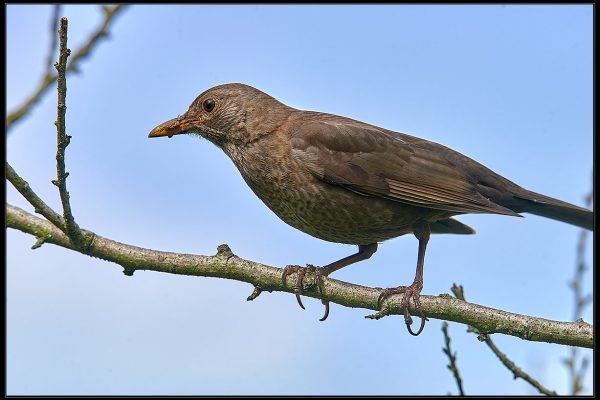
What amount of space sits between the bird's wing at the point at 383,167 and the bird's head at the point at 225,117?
41cm

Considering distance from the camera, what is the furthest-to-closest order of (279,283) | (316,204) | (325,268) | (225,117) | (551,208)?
(551,208) → (225,117) → (325,268) → (316,204) → (279,283)

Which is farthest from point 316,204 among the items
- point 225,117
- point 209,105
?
point 209,105

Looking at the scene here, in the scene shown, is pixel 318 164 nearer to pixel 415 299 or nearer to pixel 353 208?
pixel 353 208

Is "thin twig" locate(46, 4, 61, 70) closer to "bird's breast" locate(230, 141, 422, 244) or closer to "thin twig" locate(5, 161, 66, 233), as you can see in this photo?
"thin twig" locate(5, 161, 66, 233)

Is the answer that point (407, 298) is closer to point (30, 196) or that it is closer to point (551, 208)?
point (551, 208)

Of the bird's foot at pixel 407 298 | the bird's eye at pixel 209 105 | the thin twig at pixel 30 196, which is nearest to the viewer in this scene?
the thin twig at pixel 30 196

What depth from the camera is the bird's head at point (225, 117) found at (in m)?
6.18

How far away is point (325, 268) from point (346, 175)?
29.9 inches

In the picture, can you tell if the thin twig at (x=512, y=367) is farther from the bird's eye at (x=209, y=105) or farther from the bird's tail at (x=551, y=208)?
the bird's eye at (x=209, y=105)

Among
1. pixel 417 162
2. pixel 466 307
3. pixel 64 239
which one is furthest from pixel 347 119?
pixel 64 239

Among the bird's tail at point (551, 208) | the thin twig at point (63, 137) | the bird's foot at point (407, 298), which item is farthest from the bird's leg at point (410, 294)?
Result: the thin twig at point (63, 137)

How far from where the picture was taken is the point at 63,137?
145 inches

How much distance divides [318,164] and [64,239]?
83.1 inches

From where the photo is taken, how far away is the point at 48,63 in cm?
379
